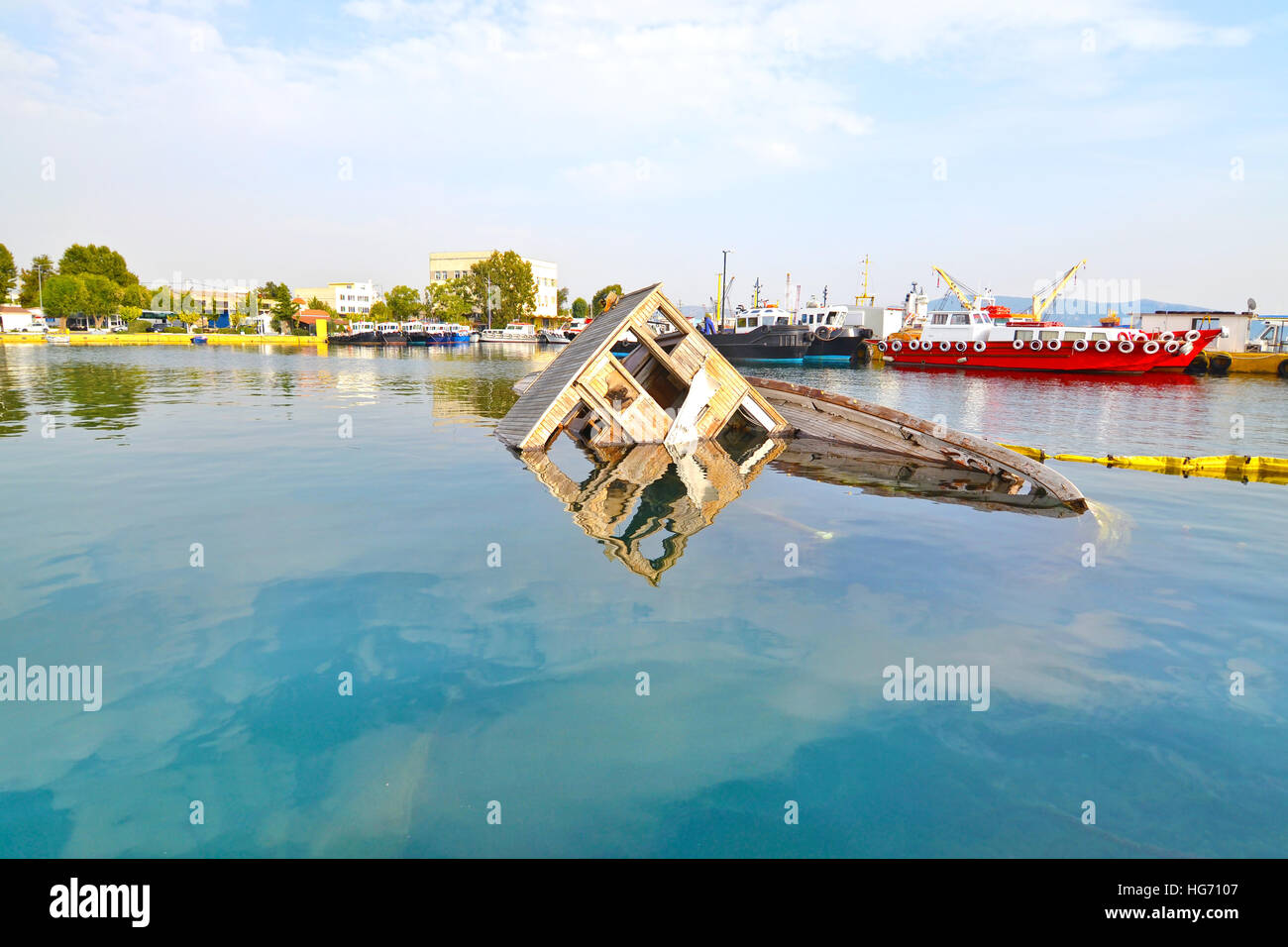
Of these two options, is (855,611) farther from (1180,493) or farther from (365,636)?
(1180,493)

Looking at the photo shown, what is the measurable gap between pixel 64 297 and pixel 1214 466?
12540 cm

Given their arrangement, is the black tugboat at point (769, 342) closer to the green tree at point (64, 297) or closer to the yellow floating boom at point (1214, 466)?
the yellow floating boom at point (1214, 466)

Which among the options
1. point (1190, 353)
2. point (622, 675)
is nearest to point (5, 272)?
point (622, 675)

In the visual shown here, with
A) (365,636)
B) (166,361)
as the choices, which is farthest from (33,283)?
(365,636)

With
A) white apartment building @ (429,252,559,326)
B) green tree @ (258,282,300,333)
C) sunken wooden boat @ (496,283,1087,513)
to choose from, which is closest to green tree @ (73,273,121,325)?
green tree @ (258,282,300,333)

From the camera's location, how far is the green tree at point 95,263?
372ft

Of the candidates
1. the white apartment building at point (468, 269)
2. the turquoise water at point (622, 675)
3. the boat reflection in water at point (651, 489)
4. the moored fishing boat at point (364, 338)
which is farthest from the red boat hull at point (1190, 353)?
the white apartment building at point (468, 269)

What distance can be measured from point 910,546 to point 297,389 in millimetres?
29902

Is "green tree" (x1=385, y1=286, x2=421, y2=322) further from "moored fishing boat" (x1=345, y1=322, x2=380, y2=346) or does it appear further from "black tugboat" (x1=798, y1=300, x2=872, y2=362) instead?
"black tugboat" (x1=798, y1=300, x2=872, y2=362)

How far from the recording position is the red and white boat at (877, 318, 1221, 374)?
50.3m

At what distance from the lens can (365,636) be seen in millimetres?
6598

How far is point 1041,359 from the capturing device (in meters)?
52.8
